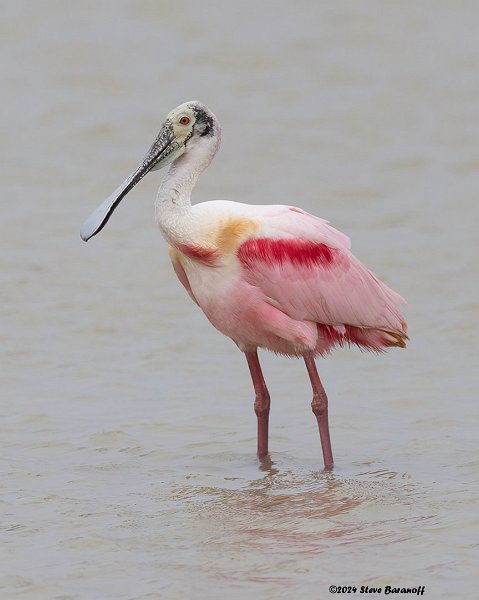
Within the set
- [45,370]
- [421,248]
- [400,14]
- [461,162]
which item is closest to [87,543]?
[45,370]

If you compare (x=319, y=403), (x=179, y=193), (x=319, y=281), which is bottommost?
(x=319, y=403)

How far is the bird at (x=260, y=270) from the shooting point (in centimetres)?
809

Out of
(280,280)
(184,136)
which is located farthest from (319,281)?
(184,136)

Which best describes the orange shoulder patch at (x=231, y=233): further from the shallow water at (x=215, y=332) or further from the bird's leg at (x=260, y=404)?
the shallow water at (x=215, y=332)

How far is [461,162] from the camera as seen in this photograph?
15.6m

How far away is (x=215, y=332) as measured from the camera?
1155cm

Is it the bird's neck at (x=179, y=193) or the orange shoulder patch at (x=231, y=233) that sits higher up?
the bird's neck at (x=179, y=193)

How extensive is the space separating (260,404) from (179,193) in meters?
1.36

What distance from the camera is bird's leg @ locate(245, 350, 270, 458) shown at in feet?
28.5

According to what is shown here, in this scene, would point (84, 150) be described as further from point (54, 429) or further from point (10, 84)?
point (54, 429)

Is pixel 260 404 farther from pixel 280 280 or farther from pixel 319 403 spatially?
pixel 280 280

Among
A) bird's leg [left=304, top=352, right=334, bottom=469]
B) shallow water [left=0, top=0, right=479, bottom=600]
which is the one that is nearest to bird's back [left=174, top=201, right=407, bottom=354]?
bird's leg [left=304, top=352, right=334, bottom=469]

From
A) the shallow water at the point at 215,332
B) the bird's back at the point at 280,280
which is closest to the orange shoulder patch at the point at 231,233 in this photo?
the bird's back at the point at 280,280

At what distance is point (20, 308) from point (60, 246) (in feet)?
5.38
